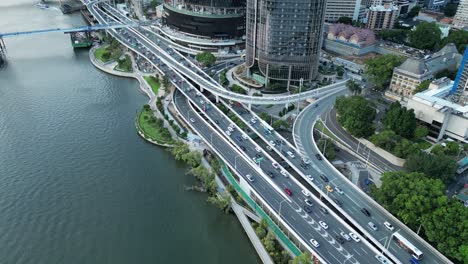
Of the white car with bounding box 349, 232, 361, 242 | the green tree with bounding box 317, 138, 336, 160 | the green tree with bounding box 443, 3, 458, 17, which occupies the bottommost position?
the white car with bounding box 349, 232, 361, 242

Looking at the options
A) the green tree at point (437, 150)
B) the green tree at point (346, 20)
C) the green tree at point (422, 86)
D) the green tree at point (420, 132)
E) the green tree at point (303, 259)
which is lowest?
the green tree at point (303, 259)

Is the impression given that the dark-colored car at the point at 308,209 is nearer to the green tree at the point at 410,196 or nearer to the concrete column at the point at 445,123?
the green tree at the point at 410,196

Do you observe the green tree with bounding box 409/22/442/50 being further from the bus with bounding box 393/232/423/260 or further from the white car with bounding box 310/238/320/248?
the white car with bounding box 310/238/320/248

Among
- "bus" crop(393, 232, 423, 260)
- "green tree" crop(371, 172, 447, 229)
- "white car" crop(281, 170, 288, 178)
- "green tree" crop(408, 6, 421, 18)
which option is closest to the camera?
"bus" crop(393, 232, 423, 260)

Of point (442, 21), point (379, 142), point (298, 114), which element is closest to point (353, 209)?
point (379, 142)

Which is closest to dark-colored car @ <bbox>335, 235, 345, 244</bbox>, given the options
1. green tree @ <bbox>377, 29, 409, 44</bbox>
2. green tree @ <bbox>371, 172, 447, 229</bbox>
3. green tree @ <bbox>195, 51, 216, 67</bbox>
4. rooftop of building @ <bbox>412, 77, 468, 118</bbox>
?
green tree @ <bbox>371, 172, 447, 229</bbox>

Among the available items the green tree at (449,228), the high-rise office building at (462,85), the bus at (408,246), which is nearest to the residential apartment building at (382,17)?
the high-rise office building at (462,85)

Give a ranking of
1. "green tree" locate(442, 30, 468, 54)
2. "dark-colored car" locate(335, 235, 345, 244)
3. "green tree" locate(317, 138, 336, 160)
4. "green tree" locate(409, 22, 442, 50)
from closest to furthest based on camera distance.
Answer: "dark-colored car" locate(335, 235, 345, 244) → "green tree" locate(317, 138, 336, 160) → "green tree" locate(442, 30, 468, 54) → "green tree" locate(409, 22, 442, 50)
